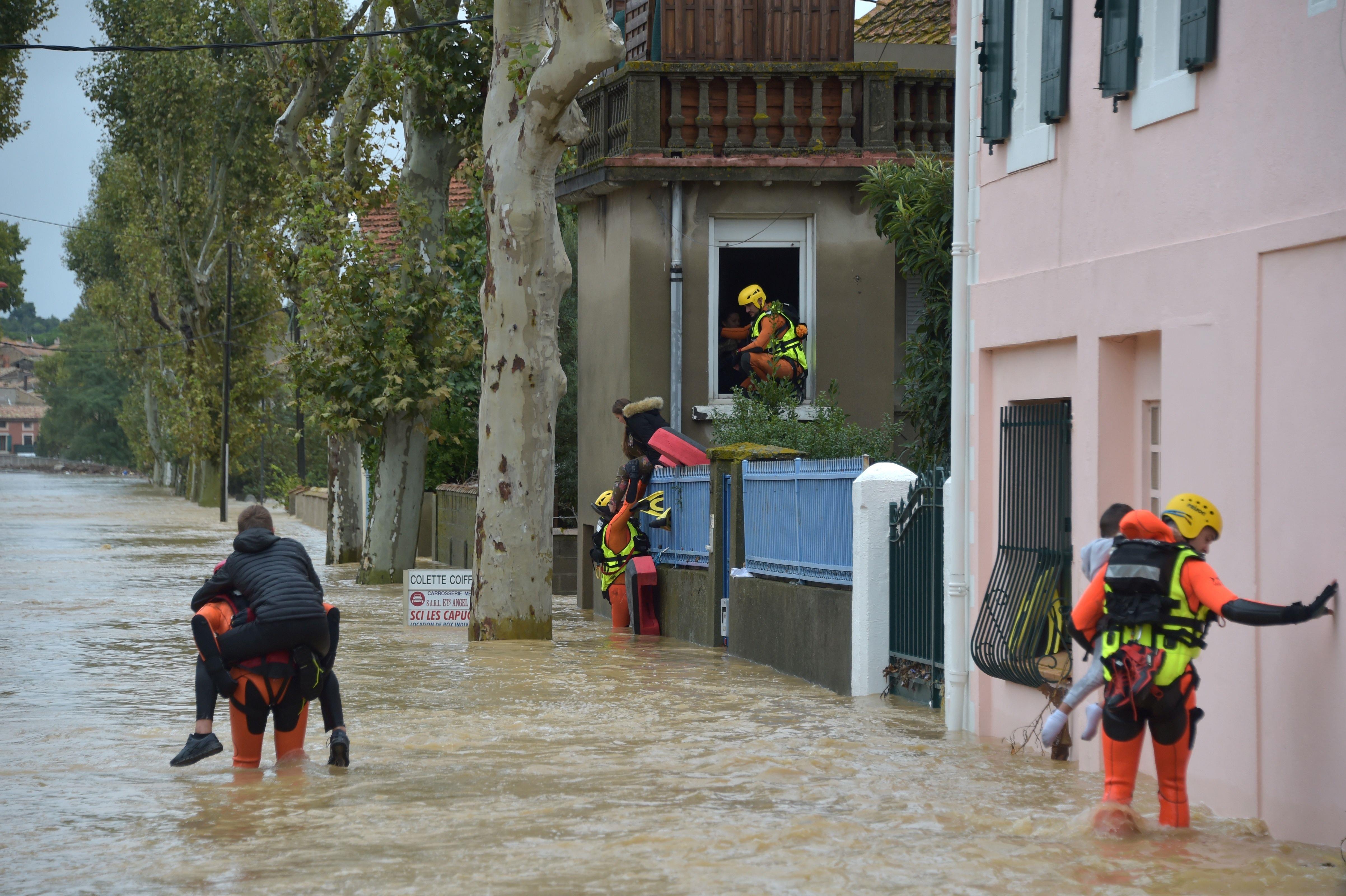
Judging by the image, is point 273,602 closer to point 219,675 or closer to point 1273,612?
point 219,675

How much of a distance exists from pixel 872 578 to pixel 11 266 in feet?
277

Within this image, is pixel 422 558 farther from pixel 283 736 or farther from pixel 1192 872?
pixel 1192 872

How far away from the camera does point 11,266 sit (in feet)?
292

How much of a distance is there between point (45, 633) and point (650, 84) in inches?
340

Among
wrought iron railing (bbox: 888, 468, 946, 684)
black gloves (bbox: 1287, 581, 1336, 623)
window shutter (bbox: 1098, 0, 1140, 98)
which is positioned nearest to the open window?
wrought iron railing (bbox: 888, 468, 946, 684)

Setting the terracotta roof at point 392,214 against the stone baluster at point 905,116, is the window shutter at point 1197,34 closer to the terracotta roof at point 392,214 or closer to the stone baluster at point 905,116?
the stone baluster at point 905,116

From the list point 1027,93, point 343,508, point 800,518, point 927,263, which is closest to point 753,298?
point 927,263

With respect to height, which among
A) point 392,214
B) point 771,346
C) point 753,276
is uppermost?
point 392,214

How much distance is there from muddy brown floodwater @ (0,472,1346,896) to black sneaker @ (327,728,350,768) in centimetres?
8

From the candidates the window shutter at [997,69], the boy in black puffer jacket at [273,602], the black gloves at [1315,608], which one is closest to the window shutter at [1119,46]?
the window shutter at [997,69]

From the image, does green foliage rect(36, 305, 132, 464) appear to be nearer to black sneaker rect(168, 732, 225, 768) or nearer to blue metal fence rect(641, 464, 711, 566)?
blue metal fence rect(641, 464, 711, 566)

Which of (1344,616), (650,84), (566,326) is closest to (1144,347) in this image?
(1344,616)

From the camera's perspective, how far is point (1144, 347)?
965cm

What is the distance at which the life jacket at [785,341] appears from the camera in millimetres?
19266
